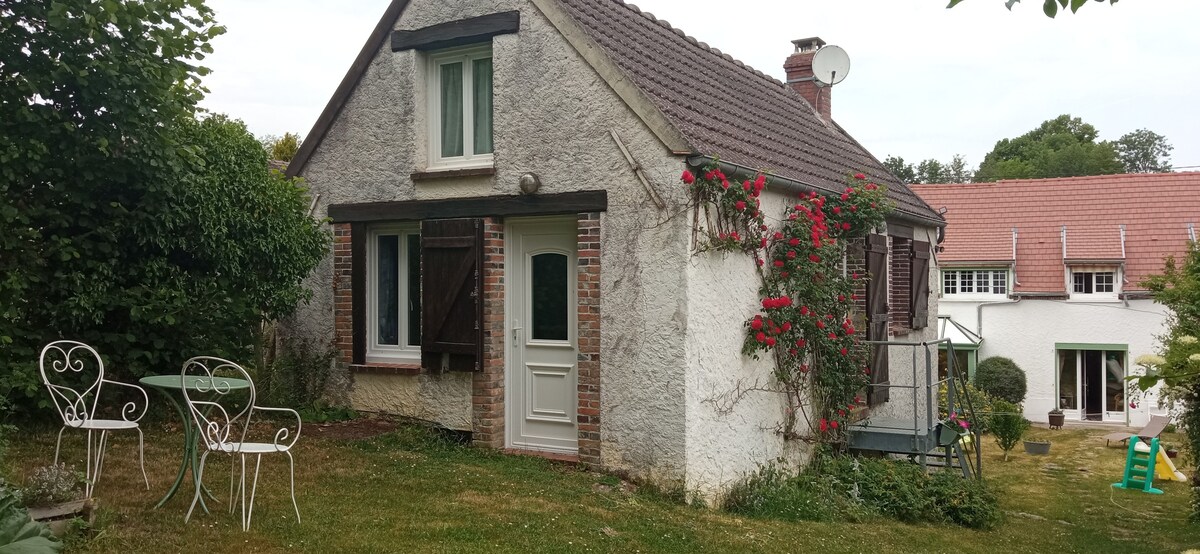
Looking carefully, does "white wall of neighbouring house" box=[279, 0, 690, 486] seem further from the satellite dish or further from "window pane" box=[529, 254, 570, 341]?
the satellite dish

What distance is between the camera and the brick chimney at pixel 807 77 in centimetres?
1570

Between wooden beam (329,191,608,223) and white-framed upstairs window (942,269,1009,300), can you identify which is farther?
white-framed upstairs window (942,269,1009,300)

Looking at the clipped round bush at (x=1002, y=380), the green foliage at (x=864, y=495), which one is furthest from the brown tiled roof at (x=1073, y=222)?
the green foliage at (x=864, y=495)

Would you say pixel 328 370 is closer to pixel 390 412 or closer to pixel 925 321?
pixel 390 412

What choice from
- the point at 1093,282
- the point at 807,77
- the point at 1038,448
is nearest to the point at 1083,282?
the point at 1093,282

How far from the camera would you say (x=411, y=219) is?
9914mm

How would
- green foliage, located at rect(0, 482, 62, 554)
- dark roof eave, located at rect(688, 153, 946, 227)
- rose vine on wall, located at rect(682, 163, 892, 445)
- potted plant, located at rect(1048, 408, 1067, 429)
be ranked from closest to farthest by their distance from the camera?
green foliage, located at rect(0, 482, 62, 554) < dark roof eave, located at rect(688, 153, 946, 227) < rose vine on wall, located at rect(682, 163, 892, 445) < potted plant, located at rect(1048, 408, 1067, 429)

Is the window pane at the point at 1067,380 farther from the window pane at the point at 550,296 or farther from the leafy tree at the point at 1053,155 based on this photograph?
the leafy tree at the point at 1053,155

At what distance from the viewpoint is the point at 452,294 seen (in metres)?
9.44

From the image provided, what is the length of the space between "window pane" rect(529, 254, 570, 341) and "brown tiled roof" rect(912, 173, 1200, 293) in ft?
57.1

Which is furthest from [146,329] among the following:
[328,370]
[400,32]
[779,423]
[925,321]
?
[925,321]

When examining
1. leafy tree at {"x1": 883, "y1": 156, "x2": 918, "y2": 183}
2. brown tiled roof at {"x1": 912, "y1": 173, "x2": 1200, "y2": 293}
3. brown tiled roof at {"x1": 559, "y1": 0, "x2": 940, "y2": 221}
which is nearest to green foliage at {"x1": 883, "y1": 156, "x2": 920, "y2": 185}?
leafy tree at {"x1": 883, "y1": 156, "x2": 918, "y2": 183}

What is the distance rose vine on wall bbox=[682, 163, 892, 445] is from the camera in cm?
867

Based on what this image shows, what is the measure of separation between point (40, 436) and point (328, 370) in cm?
290
